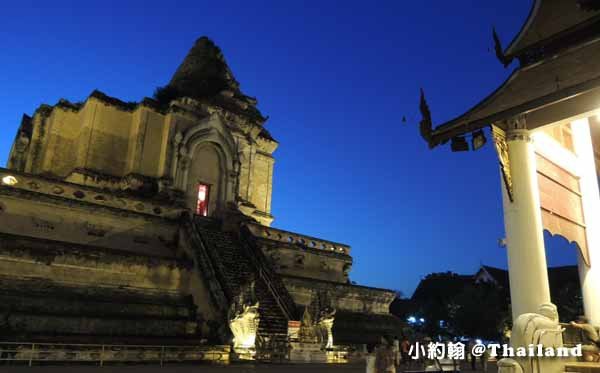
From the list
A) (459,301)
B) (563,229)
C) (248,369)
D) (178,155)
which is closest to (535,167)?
(563,229)

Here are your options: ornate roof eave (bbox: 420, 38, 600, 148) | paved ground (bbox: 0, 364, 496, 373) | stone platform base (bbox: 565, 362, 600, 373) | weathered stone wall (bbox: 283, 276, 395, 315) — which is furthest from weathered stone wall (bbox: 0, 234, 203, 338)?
stone platform base (bbox: 565, 362, 600, 373)

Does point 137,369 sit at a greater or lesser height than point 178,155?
lesser

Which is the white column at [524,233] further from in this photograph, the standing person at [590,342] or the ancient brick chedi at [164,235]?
the ancient brick chedi at [164,235]

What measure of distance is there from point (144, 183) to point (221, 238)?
510cm

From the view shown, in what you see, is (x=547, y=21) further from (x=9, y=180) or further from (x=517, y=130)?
(x=9, y=180)

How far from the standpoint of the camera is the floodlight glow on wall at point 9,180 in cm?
1579

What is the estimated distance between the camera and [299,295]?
794 inches

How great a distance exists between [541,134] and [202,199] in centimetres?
1752

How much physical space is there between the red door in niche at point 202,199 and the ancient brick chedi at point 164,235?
0.09 m

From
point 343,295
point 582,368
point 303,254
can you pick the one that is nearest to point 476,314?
point 343,295

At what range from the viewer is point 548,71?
26.1 ft

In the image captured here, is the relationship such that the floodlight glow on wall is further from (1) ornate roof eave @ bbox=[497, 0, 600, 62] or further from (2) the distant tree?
(2) the distant tree

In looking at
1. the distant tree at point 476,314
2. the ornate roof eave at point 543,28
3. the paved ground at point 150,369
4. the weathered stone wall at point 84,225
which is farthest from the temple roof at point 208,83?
the distant tree at point 476,314

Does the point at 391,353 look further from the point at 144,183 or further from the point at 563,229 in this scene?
the point at 144,183
